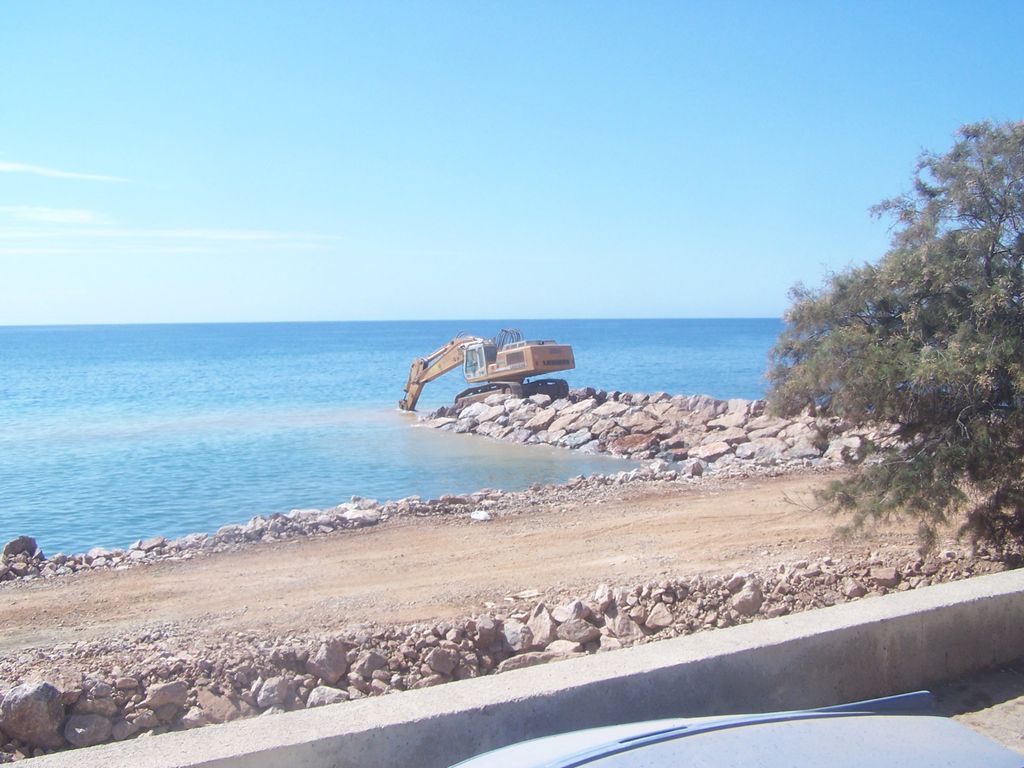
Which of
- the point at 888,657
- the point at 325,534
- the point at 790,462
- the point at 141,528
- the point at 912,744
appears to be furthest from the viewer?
the point at 790,462

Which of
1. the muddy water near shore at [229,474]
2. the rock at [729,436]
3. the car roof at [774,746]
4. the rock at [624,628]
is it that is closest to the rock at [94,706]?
the rock at [624,628]

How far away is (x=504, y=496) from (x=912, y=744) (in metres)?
12.9

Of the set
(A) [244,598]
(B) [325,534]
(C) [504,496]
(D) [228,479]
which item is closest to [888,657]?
(A) [244,598]

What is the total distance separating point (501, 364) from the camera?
3144 cm

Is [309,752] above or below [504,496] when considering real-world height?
above

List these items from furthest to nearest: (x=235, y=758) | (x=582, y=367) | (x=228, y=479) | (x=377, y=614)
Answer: (x=582, y=367)
(x=228, y=479)
(x=377, y=614)
(x=235, y=758)

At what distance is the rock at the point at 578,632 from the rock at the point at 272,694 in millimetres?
2076

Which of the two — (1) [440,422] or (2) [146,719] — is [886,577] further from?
(1) [440,422]

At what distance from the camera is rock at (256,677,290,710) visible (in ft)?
20.6

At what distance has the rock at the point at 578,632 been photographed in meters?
7.19

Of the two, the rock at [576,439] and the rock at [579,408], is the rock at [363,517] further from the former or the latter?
the rock at [579,408]

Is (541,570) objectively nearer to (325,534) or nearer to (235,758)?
(325,534)

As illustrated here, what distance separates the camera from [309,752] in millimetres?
3301

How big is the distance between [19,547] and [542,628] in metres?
8.08
